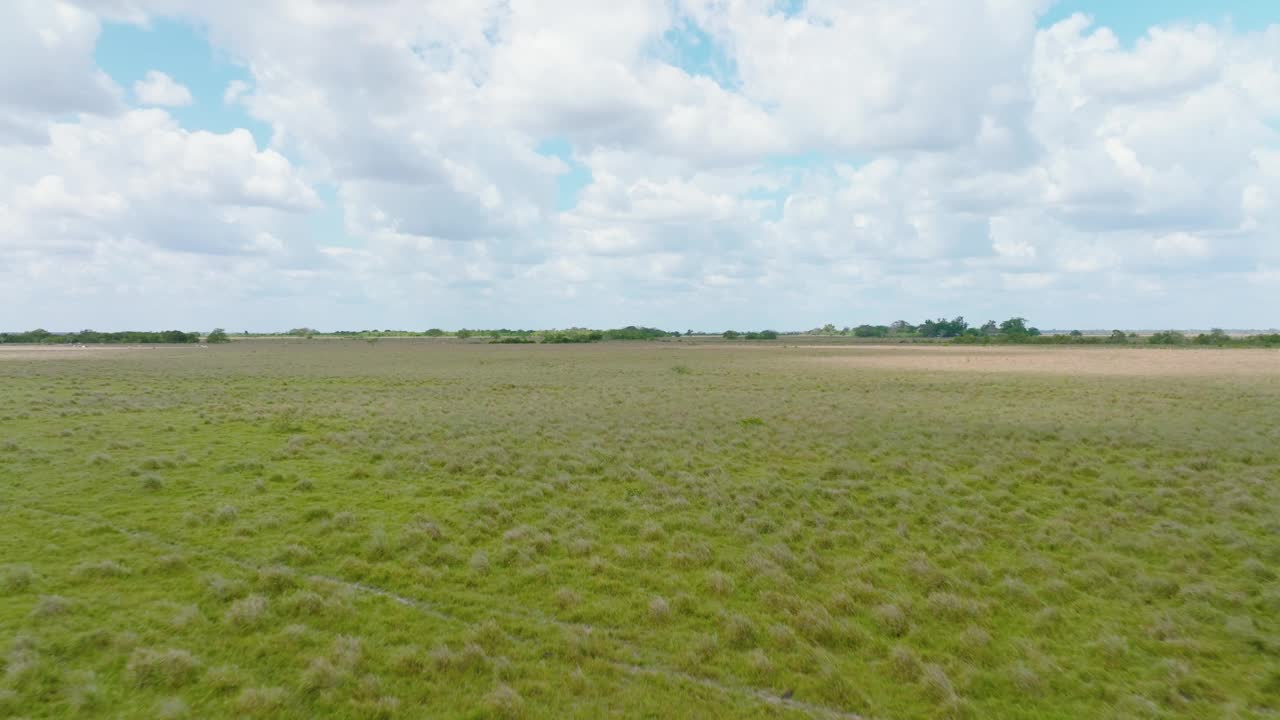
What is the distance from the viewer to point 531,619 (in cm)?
873

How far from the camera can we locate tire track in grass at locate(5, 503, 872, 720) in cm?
686

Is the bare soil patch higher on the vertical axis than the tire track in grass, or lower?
higher

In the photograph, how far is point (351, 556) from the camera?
10914mm

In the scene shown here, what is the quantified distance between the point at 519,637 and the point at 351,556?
421 centimetres

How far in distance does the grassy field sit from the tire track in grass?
48mm

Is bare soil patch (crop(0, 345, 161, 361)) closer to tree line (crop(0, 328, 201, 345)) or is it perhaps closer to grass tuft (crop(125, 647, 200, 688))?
tree line (crop(0, 328, 201, 345))

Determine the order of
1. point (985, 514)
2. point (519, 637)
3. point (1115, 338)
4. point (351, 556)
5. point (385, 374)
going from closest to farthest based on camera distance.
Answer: point (519, 637)
point (351, 556)
point (985, 514)
point (385, 374)
point (1115, 338)

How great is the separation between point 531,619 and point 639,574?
7.19 ft

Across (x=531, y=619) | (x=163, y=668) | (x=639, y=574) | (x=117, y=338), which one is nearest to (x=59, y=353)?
(x=117, y=338)

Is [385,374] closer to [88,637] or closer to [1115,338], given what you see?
[88,637]

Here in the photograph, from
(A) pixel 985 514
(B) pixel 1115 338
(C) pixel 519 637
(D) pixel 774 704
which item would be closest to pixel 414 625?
(C) pixel 519 637

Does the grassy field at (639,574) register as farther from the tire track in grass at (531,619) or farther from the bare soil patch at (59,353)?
the bare soil patch at (59,353)

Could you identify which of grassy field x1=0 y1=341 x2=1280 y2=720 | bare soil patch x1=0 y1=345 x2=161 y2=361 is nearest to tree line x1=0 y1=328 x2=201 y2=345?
bare soil patch x1=0 y1=345 x2=161 y2=361

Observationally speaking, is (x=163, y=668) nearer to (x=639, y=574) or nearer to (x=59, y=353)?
(x=639, y=574)
